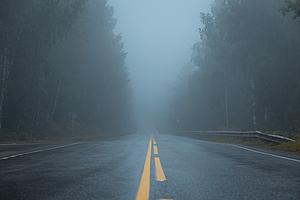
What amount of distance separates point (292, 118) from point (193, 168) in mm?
25266

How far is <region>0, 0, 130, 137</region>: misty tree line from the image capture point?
2792cm

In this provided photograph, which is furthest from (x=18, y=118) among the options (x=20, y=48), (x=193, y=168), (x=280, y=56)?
(x=193, y=168)

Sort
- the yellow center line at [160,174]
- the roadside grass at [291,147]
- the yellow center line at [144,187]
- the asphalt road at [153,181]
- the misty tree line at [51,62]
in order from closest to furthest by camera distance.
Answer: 1. the yellow center line at [144,187]
2. the asphalt road at [153,181]
3. the yellow center line at [160,174]
4. the roadside grass at [291,147]
5. the misty tree line at [51,62]

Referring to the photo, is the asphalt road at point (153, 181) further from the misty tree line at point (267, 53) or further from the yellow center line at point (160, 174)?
the misty tree line at point (267, 53)

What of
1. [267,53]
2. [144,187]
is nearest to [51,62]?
[267,53]

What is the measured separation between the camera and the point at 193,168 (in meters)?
8.73

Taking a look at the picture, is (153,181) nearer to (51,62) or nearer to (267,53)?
(267,53)

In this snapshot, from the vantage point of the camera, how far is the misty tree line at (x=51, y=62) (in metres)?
27.9

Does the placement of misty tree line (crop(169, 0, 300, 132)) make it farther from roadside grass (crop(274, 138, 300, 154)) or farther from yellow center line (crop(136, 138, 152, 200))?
yellow center line (crop(136, 138, 152, 200))

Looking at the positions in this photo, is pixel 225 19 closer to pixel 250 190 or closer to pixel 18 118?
pixel 18 118

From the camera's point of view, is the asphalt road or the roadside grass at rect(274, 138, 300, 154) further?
the roadside grass at rect(274, 138, 300, 154)

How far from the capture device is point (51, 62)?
110 ft

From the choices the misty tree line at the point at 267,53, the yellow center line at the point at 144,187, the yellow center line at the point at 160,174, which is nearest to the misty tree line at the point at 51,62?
the misty tree line at the point at 267,53

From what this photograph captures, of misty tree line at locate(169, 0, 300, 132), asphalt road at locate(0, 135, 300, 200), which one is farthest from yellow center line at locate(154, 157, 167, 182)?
misty tree line at locate(169, 0, 300, 132)
